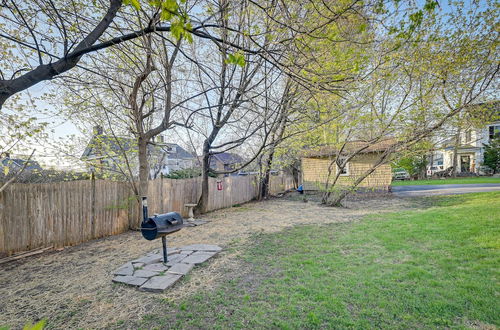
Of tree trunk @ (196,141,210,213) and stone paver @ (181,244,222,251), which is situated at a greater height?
tree trunk @ (196,141,210,213)

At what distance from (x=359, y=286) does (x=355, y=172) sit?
12207mm

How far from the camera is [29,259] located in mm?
4316

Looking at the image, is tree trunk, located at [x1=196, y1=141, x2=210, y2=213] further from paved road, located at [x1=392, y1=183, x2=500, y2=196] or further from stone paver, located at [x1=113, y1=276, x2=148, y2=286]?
paved road, located at [x1=392, y1=183, x2=500, y2=196]

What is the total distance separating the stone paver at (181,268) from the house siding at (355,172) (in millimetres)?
9909

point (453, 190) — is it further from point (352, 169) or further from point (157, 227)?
point (157, 227)

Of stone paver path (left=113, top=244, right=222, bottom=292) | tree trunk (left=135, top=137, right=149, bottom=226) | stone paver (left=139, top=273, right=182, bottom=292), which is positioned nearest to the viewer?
stone paver (left=139, top=273, right=182, bottom=292)

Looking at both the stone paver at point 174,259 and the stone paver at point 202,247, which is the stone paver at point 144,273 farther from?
the stone paver at point 202,247

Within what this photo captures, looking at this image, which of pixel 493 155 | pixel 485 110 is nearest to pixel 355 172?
pixel 485 110

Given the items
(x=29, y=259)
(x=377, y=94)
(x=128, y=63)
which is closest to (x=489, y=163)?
(x=377, y=94)

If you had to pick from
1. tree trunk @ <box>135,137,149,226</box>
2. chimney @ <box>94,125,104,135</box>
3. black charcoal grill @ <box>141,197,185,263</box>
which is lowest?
black charcoal grill @ <box>141,197,185,263</box>

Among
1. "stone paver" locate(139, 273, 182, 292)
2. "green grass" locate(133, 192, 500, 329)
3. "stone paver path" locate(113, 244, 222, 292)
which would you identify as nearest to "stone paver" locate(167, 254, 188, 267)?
"stone paver path" locate(113, 244, 222, 292)

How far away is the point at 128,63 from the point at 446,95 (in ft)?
30.7

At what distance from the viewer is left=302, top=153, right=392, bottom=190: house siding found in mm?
13430

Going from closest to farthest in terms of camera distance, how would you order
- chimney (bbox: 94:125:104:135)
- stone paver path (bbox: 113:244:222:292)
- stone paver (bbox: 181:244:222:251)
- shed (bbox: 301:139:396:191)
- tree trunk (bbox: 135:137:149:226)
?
stone paver path (bbox: 113:244:222:292), stone paver (bbox: 181:244:222:251), tree trunk (bbox: 135:137:149:226), chimney (bbox: 94:125:104:135), shed (bbox: 301:139:396:191)
